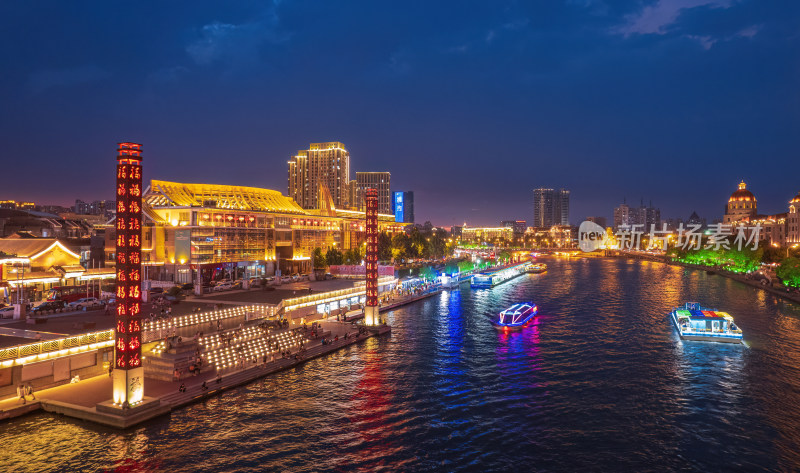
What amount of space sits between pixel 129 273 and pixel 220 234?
59599mm

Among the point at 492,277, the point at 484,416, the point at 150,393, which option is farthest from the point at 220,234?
the point at 484,416

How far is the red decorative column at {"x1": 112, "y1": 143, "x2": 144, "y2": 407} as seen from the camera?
28.2m

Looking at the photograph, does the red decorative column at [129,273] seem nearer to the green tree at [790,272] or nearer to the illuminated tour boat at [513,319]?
the illuminated tour boat at [513,319]

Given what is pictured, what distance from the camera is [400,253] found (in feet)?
474

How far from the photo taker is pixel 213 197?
329ft

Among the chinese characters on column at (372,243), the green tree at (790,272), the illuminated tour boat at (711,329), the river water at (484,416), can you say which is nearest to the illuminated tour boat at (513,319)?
the river water at (484,416)

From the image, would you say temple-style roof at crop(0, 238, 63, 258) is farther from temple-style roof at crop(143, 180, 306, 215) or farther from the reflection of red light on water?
the reflection of red light on water

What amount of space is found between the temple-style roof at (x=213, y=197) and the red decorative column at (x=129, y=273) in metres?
61.8

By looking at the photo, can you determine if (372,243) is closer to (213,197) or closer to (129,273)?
(129,273)

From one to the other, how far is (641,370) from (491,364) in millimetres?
12472

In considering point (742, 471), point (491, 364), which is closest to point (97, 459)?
point (491, 364)

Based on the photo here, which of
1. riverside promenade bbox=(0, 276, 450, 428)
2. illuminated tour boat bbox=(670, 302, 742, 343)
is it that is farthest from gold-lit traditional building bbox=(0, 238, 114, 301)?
illuminated tour boat bbox=(670, 302, 742, 343)

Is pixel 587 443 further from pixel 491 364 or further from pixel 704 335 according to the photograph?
pixel 704 335

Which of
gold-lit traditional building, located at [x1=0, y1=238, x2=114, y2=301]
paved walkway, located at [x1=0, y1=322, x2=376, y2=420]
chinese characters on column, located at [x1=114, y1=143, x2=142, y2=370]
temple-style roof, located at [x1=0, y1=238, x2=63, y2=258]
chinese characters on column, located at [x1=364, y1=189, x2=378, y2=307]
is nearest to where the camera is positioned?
paved walkway, located at [x1=0, y1=322, x2=376, y2=420]
